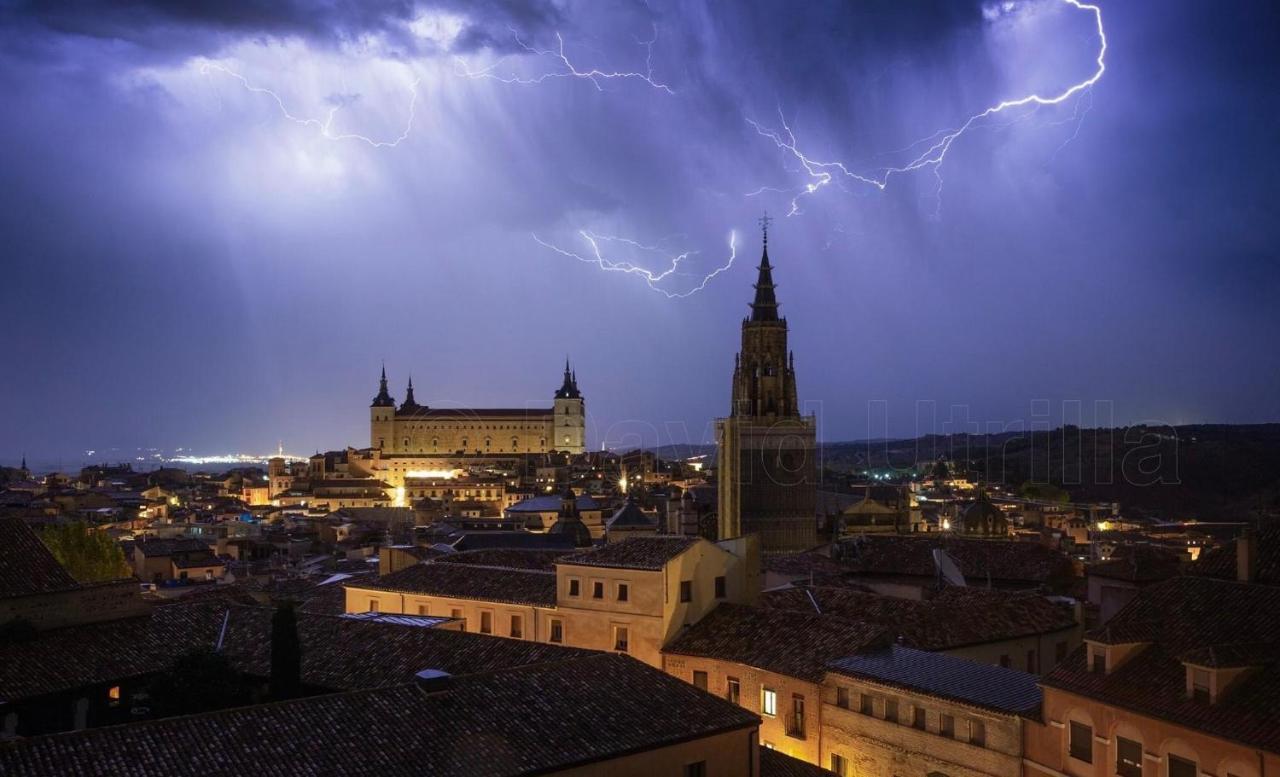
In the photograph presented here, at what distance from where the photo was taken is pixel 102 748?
14.0 m

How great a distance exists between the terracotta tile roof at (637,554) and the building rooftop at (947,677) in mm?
5615

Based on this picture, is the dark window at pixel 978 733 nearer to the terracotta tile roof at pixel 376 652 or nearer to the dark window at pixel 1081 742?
the dark window at pixel 1081 742

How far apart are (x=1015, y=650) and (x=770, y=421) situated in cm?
3368

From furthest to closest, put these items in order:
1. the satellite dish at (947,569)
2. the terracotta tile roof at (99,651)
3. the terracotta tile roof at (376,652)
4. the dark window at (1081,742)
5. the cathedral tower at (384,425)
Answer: the cathedral tower at (384,425)
the satellite dish at (947,569)
the terracotta tile roof at (376,652)
the terracotta tile roof at (99,651)
the dark window at (1081,742)

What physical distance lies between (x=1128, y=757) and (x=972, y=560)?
2307 centimetres

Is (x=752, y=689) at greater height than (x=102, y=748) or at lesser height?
lesser

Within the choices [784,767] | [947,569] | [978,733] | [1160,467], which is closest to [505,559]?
[947,569]

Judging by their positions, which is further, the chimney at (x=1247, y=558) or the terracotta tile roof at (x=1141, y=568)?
the terracotta tile roof at (x=1141, y=568)

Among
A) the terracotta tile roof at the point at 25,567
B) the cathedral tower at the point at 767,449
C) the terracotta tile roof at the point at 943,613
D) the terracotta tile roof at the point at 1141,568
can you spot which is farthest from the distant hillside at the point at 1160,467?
the terracotta tile roof at the point at 25,567

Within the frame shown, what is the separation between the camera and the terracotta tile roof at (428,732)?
1402 centimetres

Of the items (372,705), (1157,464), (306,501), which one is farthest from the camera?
(306,501)

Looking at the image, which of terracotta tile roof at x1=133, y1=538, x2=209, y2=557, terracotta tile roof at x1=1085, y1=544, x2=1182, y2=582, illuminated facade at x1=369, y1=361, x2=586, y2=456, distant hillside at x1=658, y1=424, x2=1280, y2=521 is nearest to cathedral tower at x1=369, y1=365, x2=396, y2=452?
illuminated facade at x1=369, y1=361, x2=586, y2=456

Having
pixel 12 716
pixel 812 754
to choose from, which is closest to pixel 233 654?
pixel 12 716

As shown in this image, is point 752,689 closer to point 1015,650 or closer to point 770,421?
point 1015,650
